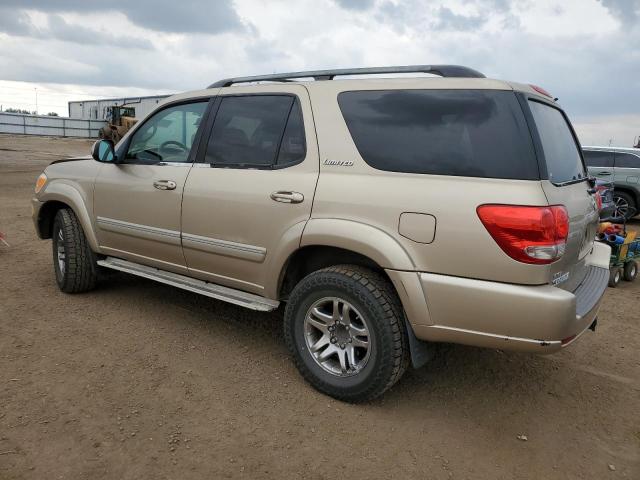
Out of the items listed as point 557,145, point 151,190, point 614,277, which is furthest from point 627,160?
point 151,190

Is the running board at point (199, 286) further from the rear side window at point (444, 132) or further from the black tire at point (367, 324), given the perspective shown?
the rear side window at point (444, 132)

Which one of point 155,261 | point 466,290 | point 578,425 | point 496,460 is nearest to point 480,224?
point 466,290

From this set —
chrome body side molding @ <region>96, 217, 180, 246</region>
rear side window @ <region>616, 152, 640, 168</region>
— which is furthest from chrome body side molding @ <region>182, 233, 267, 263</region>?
rear side window @ <region>616, 152, 640, 168</region>

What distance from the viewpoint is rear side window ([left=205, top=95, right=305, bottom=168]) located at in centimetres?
325

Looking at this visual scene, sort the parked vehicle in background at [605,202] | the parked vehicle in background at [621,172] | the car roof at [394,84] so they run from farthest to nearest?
the parked vehicle in background at [621,172] < the parked vehicle in background at [605,202] < the car roof at [394,84]

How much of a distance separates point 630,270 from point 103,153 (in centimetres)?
621

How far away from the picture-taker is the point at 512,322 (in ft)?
8.09

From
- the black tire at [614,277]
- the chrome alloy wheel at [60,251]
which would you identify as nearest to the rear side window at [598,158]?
the black tire at [614,277]

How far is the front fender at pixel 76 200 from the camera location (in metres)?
4.45

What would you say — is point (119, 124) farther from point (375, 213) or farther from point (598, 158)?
point (375, 213)

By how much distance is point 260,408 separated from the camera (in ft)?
9.69

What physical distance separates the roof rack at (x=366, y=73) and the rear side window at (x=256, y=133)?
178 millimetres

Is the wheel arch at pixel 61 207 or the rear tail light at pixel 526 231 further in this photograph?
the wheel arch at pixel 61 207

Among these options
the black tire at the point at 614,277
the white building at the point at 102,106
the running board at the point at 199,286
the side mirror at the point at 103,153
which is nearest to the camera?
the running board at the point at 199,286
